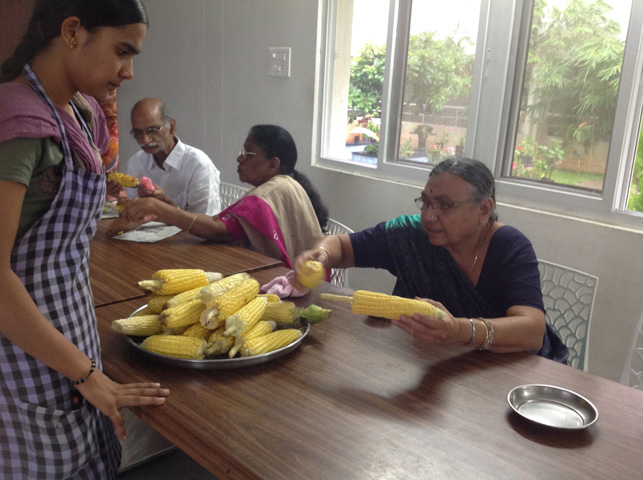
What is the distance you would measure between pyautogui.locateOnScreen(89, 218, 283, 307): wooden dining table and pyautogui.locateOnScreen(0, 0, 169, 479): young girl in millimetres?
556

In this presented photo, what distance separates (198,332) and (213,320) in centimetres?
6

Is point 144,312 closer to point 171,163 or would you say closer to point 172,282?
point 172,282

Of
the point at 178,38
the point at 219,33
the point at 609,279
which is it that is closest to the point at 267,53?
the point at 219,33

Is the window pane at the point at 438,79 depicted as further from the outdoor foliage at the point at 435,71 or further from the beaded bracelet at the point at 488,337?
the beaded bracelet at the point at 488,337

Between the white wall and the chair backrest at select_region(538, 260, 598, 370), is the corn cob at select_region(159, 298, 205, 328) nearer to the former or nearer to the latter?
the chair backrest at select_region(538, 260, 598, 370)

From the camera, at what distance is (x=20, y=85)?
1.04 metres

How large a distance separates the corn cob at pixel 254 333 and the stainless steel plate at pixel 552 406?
615 mm

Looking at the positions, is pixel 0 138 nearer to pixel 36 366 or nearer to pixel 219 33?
pixel 36 366

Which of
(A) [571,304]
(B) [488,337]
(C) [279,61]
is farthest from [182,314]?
(C) [279,61]

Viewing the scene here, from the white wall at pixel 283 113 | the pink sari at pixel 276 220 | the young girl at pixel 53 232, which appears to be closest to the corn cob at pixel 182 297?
the young girl at pixel 53 232

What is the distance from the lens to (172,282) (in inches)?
60.6

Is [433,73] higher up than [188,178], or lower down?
Answer: higher up

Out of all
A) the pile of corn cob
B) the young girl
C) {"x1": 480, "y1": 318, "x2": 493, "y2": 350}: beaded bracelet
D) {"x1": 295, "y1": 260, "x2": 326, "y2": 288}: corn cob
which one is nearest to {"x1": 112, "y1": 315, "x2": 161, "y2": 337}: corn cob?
the pile of corn cob

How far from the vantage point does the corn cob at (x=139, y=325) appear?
4.51ft
